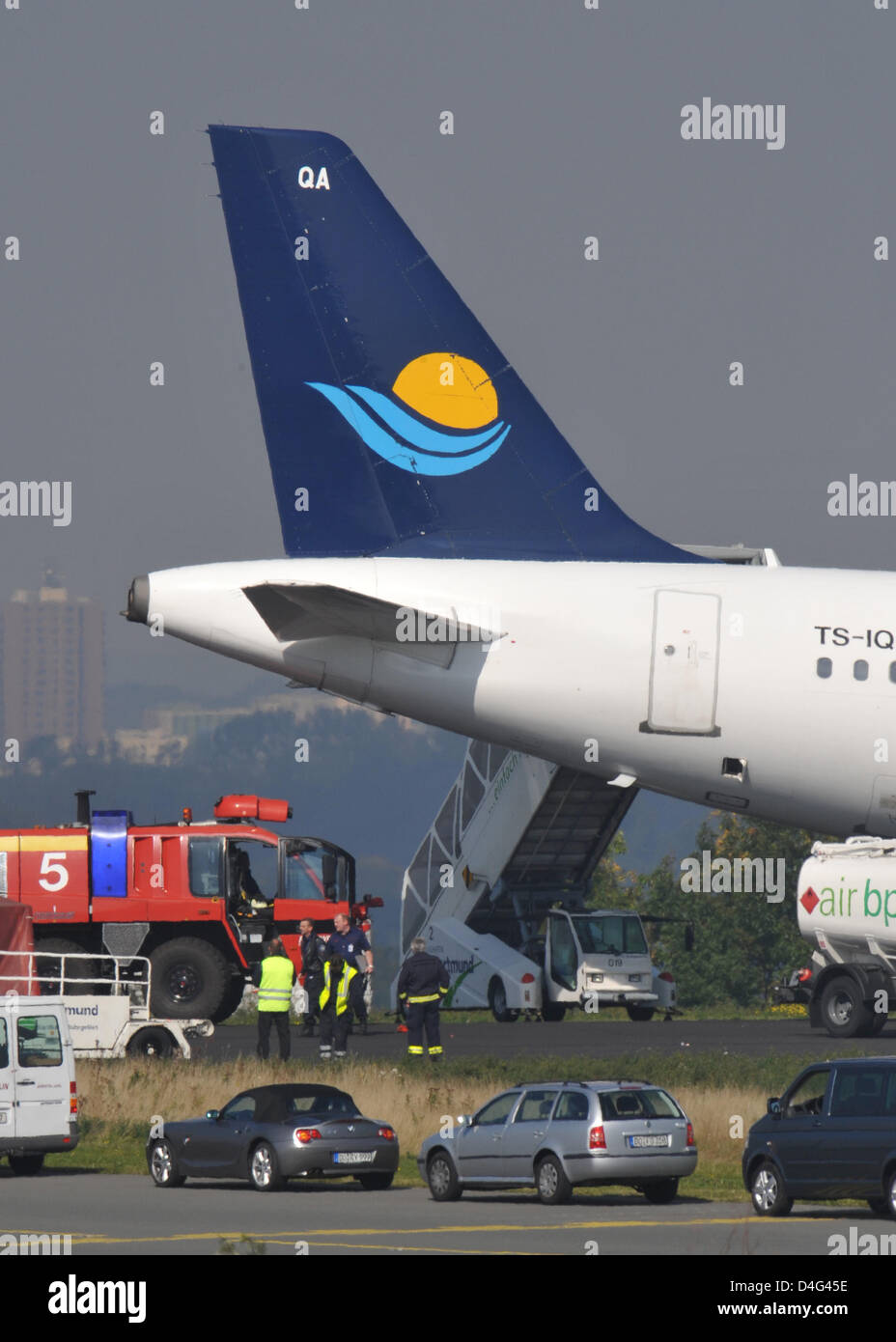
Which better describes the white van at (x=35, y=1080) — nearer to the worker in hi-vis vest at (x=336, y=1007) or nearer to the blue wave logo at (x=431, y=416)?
the blue wave logo at (x=431, y=416)

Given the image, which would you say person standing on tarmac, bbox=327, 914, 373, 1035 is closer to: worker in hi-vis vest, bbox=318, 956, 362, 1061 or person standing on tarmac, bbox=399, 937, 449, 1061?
worker in hi-vis vest, bbox=318, 956, 362, 1061

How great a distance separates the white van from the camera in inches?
936

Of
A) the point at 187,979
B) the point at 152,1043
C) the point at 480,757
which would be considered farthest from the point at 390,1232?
the point at 480,757

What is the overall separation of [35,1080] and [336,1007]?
952cm

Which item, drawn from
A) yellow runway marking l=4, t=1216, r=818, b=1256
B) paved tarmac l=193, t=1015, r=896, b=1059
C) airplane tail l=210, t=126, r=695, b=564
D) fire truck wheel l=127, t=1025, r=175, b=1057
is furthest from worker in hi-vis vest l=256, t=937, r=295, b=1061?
yellow runway marking l=4, t=1216, r=818, b=1256

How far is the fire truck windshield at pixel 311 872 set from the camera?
1746 inches

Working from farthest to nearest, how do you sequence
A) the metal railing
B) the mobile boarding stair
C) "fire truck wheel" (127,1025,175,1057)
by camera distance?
the mobile boarding stair → the metal railing → "fire truck wheel" (127,1025,175,1057)

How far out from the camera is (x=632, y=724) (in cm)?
2394

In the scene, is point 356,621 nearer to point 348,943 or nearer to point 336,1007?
point 336,1007

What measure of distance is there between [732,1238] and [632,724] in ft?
25.8

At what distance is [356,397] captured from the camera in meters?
25.5

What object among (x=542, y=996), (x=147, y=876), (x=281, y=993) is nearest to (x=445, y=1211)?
(x=281, y=993)

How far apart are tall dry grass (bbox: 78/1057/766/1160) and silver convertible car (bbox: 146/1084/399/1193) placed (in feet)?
11.7

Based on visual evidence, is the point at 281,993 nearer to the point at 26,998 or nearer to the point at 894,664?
the point at 26,998
